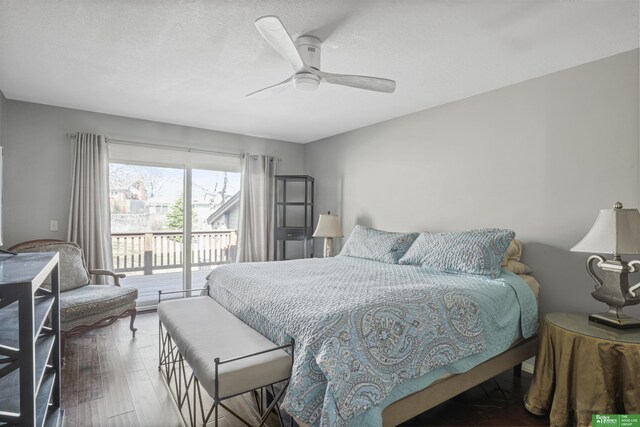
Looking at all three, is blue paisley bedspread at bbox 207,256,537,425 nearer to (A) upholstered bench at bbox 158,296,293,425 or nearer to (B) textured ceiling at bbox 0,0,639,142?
(A) upholstered bench at bbox 158,296,293,425

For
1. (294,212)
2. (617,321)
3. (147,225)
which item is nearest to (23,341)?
(617,321)

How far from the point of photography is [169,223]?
4.59 m

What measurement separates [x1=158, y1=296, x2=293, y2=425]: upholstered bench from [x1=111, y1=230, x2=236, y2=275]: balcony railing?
2.34m

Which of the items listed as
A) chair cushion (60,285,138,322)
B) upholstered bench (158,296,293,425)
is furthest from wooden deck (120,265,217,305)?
upholstered bench (158,296,293,425)

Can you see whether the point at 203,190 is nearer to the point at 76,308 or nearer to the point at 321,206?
the point at 321,206

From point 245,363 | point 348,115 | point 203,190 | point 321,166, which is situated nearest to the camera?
point 245,363

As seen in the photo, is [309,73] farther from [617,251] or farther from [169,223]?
[169,223]

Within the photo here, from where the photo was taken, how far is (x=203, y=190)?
480 centimetres

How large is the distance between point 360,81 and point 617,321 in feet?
7.18

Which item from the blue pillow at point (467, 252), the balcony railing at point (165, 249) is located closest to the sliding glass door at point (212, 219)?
the balcony railing at point (165, 249)

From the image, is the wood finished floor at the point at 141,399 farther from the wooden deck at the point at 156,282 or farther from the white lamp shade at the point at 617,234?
the wooden deck at the point at 156,282

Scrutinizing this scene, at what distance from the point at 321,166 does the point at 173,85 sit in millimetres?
2682

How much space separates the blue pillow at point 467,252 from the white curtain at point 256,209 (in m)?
2.67

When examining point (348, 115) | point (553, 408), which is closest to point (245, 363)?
point (553, 408)
